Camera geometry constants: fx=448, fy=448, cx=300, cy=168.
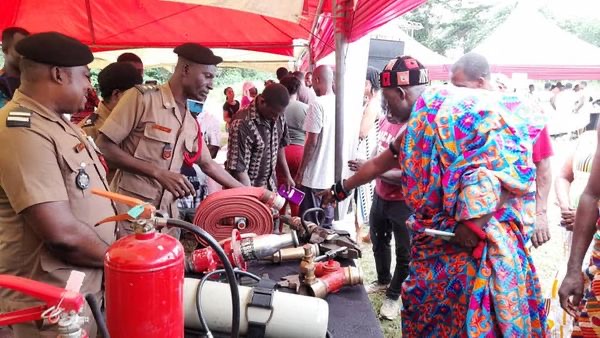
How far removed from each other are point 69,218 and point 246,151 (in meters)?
2.05

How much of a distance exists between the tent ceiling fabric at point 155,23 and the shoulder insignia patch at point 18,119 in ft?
12.3

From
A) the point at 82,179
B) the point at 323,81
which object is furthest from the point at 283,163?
the point at 82,179

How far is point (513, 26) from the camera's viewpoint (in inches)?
574

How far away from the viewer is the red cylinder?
3.20 ft

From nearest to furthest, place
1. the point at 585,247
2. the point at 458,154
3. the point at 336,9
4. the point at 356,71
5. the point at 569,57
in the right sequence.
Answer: the point at 585,247, the point at 458,154, the point at 336,9, the point at 356,71, the point at 569,57

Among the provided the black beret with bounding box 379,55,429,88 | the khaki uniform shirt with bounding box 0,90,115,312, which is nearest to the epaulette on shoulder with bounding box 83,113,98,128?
the khaki uniform shirt with bounding box 0,90,115,312

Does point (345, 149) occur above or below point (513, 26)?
below

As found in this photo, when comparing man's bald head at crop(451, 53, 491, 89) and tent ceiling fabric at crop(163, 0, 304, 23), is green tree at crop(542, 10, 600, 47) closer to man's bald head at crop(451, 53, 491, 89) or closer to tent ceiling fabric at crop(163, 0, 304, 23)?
man's bald head at crop(451, 53, 491, 89)

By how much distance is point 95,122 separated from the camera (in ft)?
9.41

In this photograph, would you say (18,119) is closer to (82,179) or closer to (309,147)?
(82,179)

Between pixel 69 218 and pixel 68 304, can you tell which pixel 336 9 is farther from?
pixel 68 304

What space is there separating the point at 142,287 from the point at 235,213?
4.17 ft

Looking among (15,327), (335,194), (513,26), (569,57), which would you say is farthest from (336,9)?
(569,57)

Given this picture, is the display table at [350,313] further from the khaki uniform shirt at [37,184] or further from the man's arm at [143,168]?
the khaki uniform shirt at [37,184]
